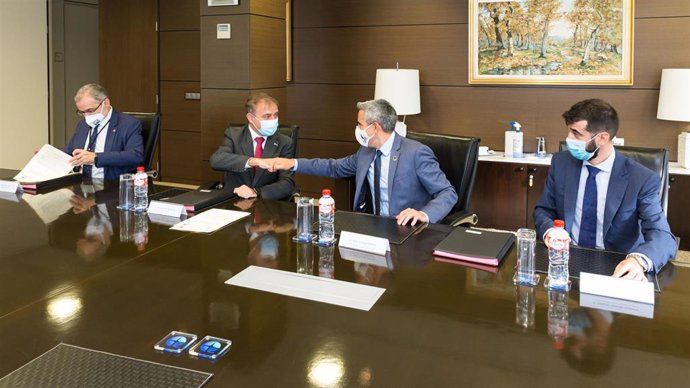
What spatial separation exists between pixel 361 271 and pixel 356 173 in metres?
1.38

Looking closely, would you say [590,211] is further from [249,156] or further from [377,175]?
[249,156]

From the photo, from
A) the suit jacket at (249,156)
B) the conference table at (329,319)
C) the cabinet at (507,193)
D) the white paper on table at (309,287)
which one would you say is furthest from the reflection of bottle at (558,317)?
the cabinet at (507,193)

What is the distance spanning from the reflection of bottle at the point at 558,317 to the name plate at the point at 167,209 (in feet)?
5.46

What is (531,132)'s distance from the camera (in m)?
5.39

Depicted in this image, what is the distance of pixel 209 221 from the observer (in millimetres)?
2680

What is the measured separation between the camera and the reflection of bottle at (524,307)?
1606 millimetres

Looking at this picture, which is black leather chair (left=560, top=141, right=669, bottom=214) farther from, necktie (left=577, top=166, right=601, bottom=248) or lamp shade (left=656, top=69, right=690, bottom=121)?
lamp shade (left=656, top=69, right=690, bottom=121)

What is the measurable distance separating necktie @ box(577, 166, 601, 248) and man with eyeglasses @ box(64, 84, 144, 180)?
2777 millimetres

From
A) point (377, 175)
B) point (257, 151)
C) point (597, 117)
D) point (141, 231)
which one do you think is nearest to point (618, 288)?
point (597, 117)

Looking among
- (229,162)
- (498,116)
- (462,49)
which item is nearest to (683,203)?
(498,116)

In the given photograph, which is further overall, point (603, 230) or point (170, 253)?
point (603, 230)

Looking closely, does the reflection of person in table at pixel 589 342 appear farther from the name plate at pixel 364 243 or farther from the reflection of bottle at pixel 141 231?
the reflection of bottle at pixel 141 231

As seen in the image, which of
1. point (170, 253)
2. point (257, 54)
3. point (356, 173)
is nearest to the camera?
point (170, 253)

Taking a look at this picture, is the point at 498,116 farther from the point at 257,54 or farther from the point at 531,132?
the point at 257,54
